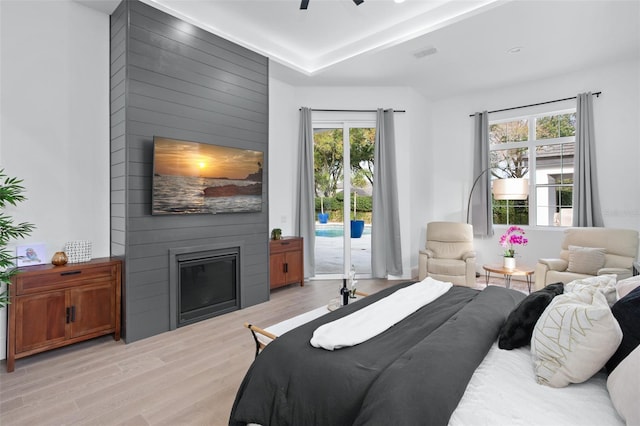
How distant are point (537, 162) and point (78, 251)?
6.63m

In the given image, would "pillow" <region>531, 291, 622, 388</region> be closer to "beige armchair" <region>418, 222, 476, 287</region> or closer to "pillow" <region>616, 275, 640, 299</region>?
"pillow" <region>616, 275, 640, 299</region>

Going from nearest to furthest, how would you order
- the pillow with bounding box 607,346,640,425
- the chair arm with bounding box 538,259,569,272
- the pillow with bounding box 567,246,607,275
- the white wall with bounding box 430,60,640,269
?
the pillow with bounding box 607,346,640,425
the pillow with bounding box 567,246,607,275
the chair arm with bounding box 538,259,569,272
the white wall with bounding box 430,60,640,269

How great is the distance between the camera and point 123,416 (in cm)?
203

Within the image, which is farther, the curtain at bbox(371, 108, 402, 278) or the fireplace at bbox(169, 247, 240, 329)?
the curtain at bbox(371, 108, 402, 278)

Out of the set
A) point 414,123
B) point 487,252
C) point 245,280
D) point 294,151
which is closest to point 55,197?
point 245,280

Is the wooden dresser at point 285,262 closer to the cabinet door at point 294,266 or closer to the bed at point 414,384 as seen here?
the cabinet door at point 294,266

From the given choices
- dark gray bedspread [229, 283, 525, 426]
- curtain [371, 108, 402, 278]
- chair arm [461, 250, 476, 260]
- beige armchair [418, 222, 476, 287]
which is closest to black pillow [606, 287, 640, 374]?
dark gray bedspread [229, 283, 525, 426]

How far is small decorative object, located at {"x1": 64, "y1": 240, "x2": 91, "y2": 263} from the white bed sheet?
341cm

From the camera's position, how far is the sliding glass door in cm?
579

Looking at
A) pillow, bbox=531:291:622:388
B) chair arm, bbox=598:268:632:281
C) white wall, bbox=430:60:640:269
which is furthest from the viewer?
white wall, bbox=430:60:640:269

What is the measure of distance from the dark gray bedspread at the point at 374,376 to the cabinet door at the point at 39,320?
7.04ft

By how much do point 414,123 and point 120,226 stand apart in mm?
4837

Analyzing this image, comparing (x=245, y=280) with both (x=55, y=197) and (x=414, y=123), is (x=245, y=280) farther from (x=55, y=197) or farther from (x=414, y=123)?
(x=414, y=123)

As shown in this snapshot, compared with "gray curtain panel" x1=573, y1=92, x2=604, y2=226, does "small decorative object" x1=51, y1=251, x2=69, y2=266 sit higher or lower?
lower
